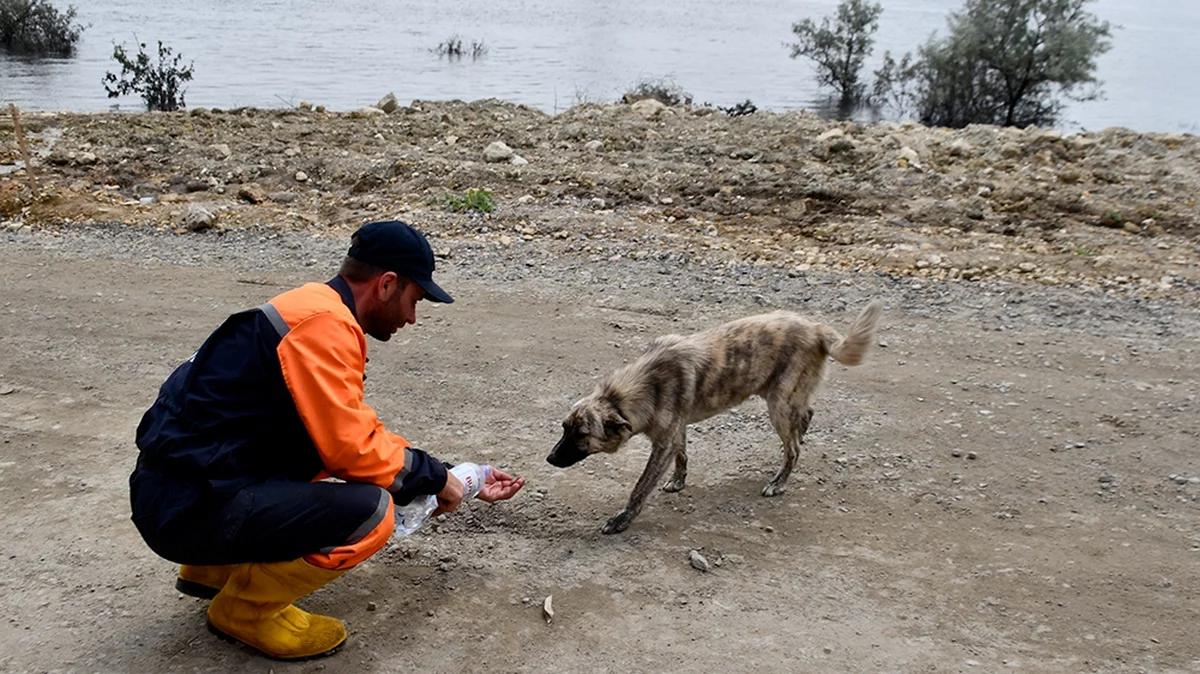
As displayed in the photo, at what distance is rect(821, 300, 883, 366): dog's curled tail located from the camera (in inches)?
227

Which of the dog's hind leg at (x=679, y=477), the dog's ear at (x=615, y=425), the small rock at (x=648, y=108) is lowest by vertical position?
the dog's hind leg at (x=679, y=477)

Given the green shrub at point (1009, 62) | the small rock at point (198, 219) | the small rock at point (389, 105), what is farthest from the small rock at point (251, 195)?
the green shrub at point (1009, 62)

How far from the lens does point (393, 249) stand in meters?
3.96

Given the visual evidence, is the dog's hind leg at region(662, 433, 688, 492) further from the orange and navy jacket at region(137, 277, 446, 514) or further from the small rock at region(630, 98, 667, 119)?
the small rock at region(630, 98, 667, 119)

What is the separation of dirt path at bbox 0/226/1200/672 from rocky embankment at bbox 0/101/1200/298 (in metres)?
1.19

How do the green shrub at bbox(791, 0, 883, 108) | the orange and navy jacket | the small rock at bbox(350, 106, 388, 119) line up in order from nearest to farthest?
the orange and navy jacket → the small rock at bbox(350, 106, 388, 119) → the green shrub at bbox(791, 0, 883, 108)

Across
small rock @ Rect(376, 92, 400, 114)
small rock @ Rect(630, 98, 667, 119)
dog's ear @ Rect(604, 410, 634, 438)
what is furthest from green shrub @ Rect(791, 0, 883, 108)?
dog's ear @ Rect(604, 410, 634, 438)

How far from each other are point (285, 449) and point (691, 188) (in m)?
8.61

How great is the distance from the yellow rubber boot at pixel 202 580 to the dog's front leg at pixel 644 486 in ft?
6.35

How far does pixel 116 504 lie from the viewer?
554 centimetres

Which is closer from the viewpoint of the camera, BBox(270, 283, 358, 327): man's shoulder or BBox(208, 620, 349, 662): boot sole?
BBox(270, 283, 358, 327): man's shoulder

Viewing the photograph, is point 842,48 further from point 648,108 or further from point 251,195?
point 251,195

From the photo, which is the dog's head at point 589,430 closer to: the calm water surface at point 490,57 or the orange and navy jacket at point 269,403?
the orange and navy jacket at point 269,403

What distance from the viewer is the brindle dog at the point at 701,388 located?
5.36 m
